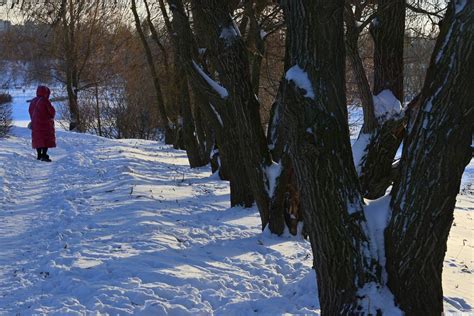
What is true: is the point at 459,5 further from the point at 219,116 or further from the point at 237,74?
the point at 219,116

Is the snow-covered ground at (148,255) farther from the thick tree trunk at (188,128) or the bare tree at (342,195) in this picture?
the thick tree trunk at (188,128)

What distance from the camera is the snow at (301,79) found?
10.2 feet

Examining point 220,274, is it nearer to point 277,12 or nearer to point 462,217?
point 277,12

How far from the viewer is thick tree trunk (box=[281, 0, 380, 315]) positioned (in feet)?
10.2

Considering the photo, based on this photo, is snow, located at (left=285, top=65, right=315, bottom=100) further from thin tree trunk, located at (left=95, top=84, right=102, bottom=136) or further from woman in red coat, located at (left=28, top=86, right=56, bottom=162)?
thin tree trunk, located at (left=95, top=84, right=102, bottom=136)

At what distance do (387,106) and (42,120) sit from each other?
854cm

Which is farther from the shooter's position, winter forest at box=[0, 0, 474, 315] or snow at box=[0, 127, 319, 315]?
snow at box=[0, 127, 319, 315]

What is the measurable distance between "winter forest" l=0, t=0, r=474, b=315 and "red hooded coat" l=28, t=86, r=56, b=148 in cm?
5

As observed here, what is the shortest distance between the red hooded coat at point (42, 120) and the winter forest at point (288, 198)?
5 centimetres

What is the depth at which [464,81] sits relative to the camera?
2754 mm

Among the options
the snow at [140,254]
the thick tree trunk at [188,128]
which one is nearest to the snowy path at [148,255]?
the snow at [140,254]

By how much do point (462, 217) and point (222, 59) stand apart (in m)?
6.35

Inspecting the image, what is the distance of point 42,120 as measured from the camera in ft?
37.0

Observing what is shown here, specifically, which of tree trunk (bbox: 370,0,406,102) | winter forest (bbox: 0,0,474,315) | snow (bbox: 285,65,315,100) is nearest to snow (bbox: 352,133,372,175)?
winter forest (bbox: 0,0,474,315)
